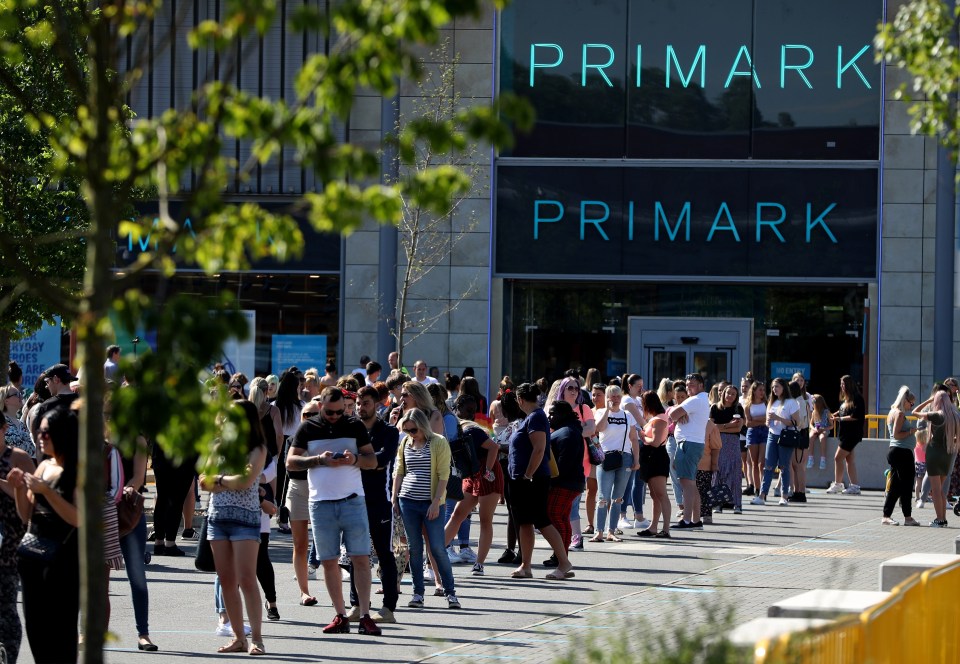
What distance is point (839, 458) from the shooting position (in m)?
25.8

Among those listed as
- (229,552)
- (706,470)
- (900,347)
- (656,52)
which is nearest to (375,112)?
(656,52)

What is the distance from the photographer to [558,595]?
13.3 meters

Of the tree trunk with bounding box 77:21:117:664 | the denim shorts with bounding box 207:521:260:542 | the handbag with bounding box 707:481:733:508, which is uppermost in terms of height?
the tree trunk with bounding box 77:21:117:664

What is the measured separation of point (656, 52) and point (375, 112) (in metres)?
6.07

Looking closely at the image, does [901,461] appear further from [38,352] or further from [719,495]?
[38,352]

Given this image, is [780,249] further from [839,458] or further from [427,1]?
[427,1]

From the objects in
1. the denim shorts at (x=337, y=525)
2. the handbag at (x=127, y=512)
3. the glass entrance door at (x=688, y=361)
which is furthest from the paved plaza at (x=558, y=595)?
the glass entrance door at (x=688, y=361)

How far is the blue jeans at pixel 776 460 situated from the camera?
22781 mm

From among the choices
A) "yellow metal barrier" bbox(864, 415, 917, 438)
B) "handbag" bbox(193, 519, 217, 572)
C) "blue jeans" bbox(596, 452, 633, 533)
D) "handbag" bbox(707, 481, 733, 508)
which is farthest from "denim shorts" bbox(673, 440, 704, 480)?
"yellow metal barrier" bbox(864, 415, 917, 438)

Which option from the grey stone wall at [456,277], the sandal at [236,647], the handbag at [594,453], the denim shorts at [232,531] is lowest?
the sandal at [236,647]

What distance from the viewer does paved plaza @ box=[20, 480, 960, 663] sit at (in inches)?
408

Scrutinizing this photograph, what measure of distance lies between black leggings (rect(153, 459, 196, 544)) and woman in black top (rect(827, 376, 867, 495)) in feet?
40.8

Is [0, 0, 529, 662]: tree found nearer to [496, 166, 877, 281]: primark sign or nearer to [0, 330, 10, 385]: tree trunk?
[0, 330, 10, 385]: tree trunk

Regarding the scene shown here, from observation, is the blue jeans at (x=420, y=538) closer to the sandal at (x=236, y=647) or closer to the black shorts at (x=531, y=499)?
the black shorts at (x=531, y=499)
